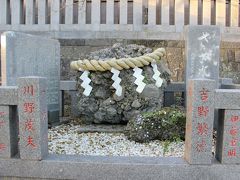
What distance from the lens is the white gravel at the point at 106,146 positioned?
4641mm

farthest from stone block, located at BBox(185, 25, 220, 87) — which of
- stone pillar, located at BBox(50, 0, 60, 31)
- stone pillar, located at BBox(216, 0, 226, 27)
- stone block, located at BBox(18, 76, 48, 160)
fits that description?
stone pillar, located at BBox(50, 0, 60, 31)

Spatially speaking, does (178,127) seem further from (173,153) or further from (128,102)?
(128,102)

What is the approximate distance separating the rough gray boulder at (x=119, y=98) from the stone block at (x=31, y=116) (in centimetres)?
233

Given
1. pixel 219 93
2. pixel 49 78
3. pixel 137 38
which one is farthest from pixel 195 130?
pixel 137 38

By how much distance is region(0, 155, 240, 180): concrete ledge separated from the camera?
3.57 meters

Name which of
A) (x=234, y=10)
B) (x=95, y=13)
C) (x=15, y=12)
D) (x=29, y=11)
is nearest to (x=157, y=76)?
(x=95, y=13)

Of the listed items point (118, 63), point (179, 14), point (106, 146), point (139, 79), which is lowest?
point (106, 146)

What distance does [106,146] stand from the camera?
4.94 metres

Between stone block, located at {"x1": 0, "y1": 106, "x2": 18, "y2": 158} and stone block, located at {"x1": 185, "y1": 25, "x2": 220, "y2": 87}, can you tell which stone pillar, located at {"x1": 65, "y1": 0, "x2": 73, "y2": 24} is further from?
stone block, located at {"x1": 0, "y1": 106, "x2": 18, "y2": 158}

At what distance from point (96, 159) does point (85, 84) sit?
2.39 meters

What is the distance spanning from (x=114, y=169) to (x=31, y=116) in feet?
3.20

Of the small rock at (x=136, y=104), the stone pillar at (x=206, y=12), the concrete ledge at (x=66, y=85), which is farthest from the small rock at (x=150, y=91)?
the stone pillar at (x=206, y=12)

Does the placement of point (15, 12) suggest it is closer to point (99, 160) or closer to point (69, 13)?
point (69, 13)

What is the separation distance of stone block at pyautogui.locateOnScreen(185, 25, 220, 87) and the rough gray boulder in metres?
0.47
